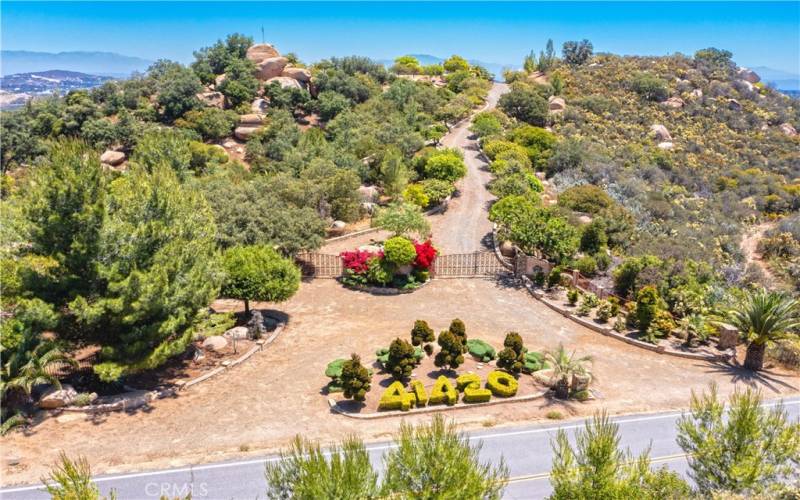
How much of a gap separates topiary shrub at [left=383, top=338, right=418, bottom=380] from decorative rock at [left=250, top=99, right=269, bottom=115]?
51369 millimetres

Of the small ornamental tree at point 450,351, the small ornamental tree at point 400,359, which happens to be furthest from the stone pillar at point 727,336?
the small ornamental tree at point 400,359

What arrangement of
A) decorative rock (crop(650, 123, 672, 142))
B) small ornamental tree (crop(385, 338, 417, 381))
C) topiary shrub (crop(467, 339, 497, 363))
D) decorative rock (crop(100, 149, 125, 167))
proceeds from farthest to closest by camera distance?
decorative rock (crop(650, 123, 672, 142)) → decorative rock (crop(100, 149, 125, 167)) → topiary shrub (crop(467, 339, 497, 363)) → small ornamental tree (crop(385, 338, 417, 381))

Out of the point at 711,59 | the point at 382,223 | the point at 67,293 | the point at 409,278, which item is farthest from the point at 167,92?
the point at 711,59

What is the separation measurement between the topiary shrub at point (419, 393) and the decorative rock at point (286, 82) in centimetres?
5821

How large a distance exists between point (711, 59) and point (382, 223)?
9508 cm

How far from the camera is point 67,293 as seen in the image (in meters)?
18.7

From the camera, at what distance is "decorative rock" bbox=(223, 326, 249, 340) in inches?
950

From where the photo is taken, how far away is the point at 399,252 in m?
29.6

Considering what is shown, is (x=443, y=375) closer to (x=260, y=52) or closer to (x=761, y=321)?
(x=761, y=321)

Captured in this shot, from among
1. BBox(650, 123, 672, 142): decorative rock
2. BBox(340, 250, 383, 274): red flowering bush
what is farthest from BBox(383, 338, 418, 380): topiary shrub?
BBox(650, 123, 672, 142): decorative rock

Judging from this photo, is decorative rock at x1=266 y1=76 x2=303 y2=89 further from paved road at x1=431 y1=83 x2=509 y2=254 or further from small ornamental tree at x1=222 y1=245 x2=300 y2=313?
small ornamental tree at x1=222 y1=245 x2=300 y2=313

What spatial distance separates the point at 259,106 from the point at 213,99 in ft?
17.9

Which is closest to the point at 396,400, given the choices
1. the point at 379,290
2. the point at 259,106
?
the point at 379,290

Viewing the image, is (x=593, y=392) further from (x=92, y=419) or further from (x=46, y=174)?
(x=46, y=174)
